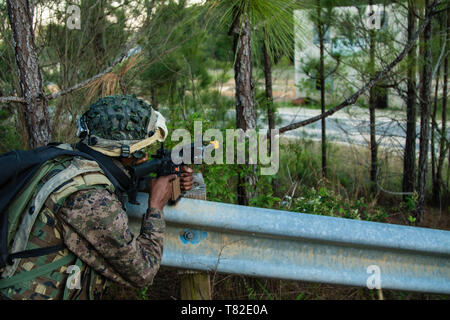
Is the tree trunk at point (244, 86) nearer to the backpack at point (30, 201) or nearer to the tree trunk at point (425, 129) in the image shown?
the backpack at point (30, 201)

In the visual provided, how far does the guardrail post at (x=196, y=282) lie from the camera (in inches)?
84.3

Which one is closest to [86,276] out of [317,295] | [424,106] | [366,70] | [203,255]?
[203,255]

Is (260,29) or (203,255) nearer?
(203,255)

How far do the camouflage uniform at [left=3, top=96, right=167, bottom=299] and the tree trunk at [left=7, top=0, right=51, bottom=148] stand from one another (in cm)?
72

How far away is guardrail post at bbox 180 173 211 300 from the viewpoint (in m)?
2.14

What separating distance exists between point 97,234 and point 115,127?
49cm

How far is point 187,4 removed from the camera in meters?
4.23

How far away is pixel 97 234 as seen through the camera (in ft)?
5.56

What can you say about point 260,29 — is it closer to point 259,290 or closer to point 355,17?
point 259,290

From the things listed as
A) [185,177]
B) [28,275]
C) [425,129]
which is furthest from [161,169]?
[425,129]

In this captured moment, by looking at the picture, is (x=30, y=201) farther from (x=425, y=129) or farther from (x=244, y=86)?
(x=425, y=129)

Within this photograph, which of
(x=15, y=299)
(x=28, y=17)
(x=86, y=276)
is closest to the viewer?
(x=15, y=299)

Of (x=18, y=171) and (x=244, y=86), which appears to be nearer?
(x=18, y=171)
